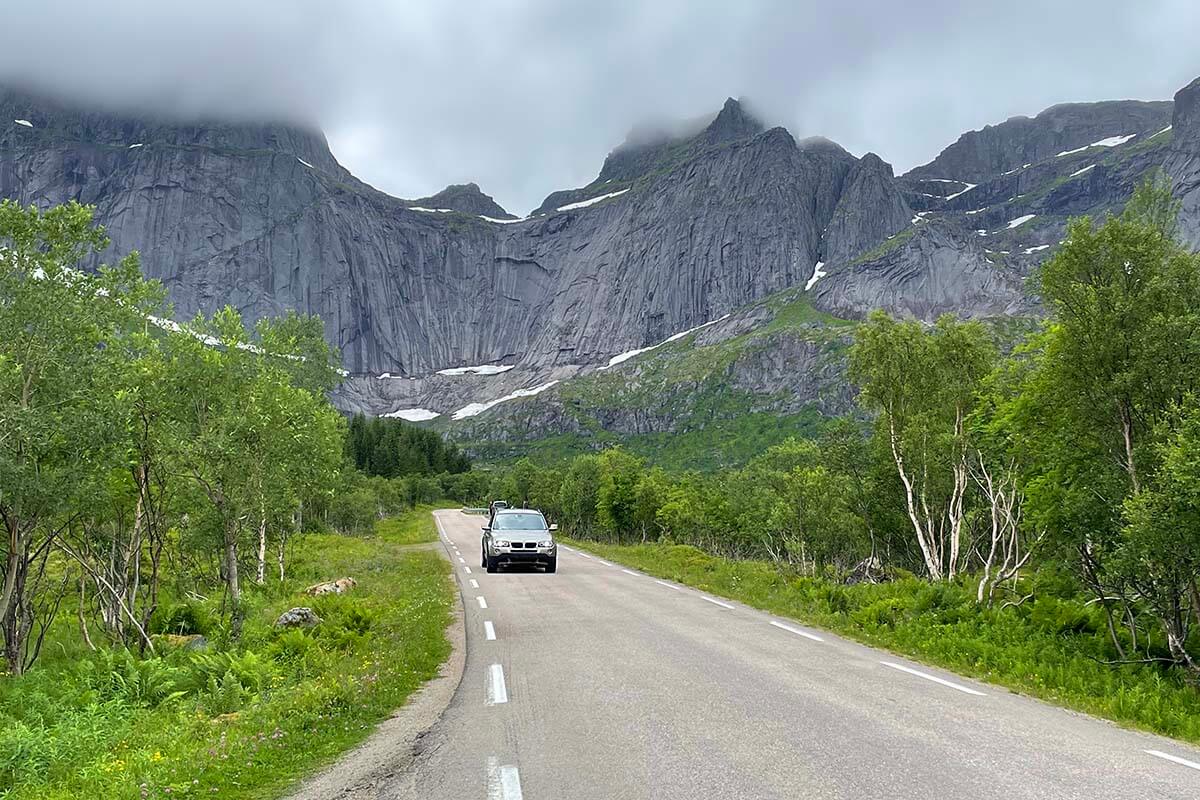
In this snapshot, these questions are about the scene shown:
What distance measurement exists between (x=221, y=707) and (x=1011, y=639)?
12531mm

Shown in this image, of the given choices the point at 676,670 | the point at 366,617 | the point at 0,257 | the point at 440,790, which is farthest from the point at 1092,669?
the point at 0,257

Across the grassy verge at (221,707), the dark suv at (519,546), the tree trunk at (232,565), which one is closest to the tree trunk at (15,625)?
the grassy verge at (221,707)

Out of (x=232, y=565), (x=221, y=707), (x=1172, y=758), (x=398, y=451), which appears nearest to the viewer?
(x=1172, y=758)

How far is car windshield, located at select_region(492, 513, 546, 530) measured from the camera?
25766 millimetres

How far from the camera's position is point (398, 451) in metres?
123

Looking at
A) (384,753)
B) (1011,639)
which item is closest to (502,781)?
(384,753)

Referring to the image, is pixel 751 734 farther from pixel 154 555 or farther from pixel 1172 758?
pixel 154 555

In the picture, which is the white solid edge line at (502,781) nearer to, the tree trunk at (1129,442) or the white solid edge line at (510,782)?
the white solid edge line at (510,782)

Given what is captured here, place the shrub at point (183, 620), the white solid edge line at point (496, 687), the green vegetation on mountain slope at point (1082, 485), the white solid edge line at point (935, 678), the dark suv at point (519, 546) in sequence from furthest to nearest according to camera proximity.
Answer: the dark suv at point (519, 546)
the shrub at point (183, 620)
the green vegetation on mountain slope at point (1082, 485)
the white solid edge line at point (935, 678)
the white solid edge line at point (496, 687)

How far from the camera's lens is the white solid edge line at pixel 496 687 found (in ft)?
26.8

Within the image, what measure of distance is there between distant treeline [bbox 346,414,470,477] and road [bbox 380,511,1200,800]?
106m

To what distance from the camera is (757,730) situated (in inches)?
264

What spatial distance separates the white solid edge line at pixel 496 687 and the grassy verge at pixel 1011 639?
22.4 feet

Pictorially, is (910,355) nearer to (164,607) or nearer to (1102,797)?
A: (1102,797)
